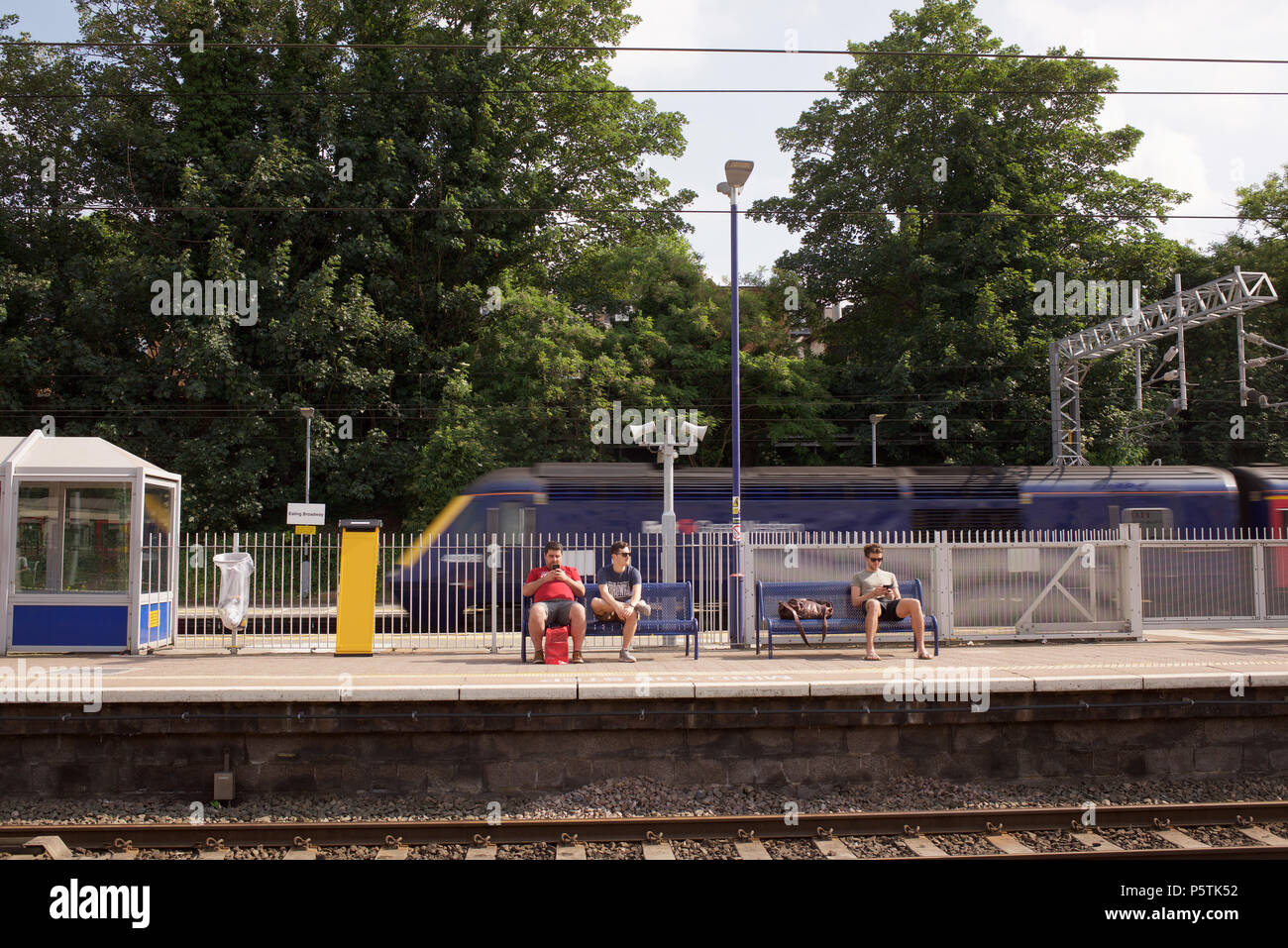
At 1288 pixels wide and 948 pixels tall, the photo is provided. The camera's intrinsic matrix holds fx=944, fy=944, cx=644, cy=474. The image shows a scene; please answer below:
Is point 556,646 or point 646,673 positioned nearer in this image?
point 646,673

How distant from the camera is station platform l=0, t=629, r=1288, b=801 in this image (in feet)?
26.3

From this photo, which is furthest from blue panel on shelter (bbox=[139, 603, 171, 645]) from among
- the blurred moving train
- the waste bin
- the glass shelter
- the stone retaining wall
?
the blurred moving train

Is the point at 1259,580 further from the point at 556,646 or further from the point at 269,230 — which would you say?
the point at 269,230

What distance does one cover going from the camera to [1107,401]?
33.3 meters

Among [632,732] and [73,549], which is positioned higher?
[73,549]

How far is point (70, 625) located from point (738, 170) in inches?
420

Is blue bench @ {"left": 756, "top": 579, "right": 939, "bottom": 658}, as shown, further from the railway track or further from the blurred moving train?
the blurred moving train

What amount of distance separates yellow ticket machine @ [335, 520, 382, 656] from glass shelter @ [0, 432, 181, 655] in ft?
8.52

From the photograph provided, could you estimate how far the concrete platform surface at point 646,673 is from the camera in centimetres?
809

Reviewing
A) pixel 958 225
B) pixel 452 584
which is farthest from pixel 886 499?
pixel 958 225

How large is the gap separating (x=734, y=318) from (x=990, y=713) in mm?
7951

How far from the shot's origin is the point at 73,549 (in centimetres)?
1165

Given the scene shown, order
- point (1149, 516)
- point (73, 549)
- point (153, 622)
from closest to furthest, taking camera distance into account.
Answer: point (73, 549) < point (153, 622) < point (1149, 516)
